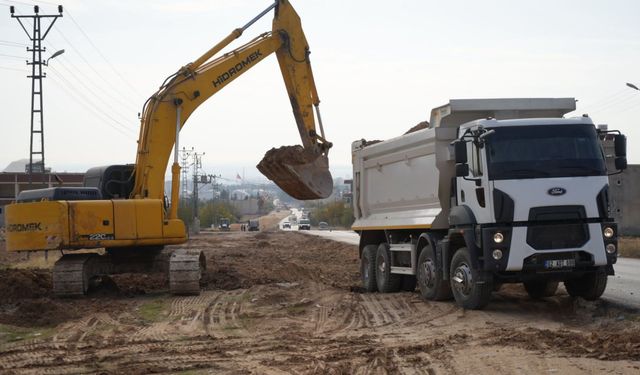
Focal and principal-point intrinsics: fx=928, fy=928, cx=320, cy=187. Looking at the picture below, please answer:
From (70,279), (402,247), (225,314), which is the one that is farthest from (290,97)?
(225,314)

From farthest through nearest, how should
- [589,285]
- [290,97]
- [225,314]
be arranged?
[290,97]
[225,314]
[589,285]

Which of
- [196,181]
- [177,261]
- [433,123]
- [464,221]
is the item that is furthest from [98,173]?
[196,181]

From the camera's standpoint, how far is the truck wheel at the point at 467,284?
A: 556 inches

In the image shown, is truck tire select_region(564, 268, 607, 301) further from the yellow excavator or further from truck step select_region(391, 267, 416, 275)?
the yellow excavator

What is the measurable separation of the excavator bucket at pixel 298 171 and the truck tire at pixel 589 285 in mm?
7046

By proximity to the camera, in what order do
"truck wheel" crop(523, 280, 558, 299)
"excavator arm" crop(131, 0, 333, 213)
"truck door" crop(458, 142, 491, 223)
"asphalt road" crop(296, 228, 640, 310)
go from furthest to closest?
"excavator arm" crop(131, 0, 333, 213) < "truck wheel" crop(523, 280, 558, 299) < "asphalt road" crop(296, 228, 640, 310) < "truck door" crop(458, 142, 491, 223)

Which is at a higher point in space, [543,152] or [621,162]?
[543,152]

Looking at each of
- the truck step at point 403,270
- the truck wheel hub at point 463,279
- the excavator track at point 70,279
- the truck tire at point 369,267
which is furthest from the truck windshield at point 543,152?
the excavator track at point 70,279

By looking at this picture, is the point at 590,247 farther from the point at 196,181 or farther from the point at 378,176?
the point at 196,181

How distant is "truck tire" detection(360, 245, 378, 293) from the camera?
20.2m

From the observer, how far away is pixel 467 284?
47.9ft

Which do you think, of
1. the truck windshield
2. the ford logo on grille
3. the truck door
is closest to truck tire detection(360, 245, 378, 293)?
the truck door

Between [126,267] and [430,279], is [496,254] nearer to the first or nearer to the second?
[430,279]

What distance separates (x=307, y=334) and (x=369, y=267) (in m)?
7.90
